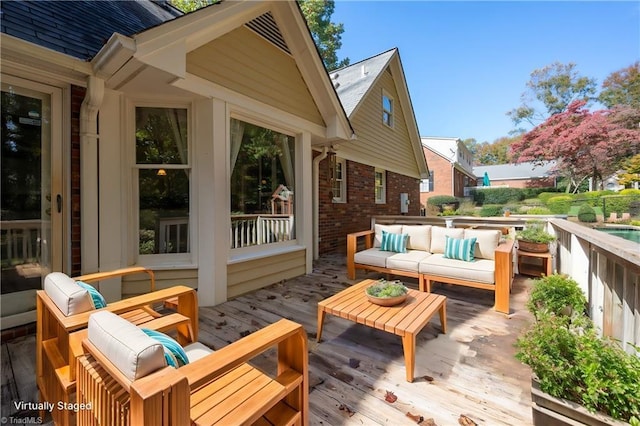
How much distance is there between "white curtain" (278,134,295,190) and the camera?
16.8ft

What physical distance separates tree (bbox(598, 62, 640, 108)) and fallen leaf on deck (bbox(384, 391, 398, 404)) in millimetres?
30071

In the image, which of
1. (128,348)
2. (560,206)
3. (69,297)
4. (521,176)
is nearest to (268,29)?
(69,297)

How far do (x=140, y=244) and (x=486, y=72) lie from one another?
14.3 metres

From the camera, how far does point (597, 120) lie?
17469mm

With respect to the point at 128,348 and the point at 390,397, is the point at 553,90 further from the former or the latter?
the point at 128,348

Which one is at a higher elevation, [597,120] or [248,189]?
[597,120]

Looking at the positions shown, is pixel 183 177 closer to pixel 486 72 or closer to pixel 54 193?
pixel 54 193

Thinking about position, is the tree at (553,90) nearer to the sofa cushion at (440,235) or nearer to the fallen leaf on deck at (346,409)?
the sofa cushion at (440,235)

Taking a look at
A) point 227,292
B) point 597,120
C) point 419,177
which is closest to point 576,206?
point 597,120

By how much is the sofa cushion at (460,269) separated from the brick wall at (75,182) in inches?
174

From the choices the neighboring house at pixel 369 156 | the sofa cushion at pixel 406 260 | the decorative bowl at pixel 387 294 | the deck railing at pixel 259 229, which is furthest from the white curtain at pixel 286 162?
the decorative bowl at pixel 387 294

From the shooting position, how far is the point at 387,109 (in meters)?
9.34

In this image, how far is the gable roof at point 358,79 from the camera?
776cm

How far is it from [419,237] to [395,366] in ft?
9.38
